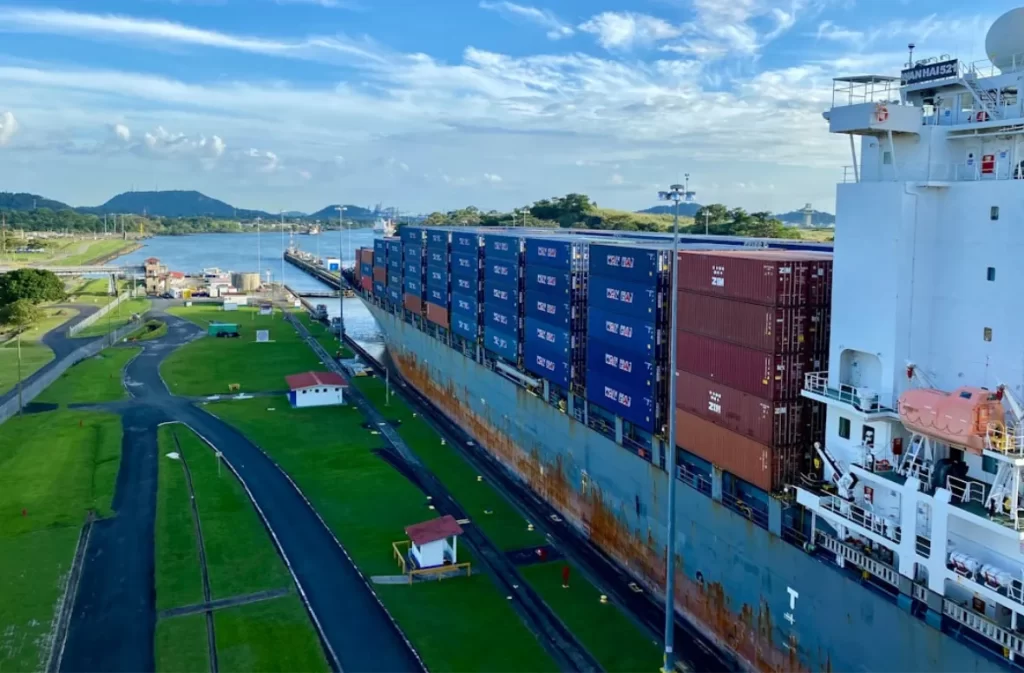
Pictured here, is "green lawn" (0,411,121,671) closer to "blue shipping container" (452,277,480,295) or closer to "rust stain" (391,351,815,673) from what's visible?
"rust stain" (391,351,815,673)

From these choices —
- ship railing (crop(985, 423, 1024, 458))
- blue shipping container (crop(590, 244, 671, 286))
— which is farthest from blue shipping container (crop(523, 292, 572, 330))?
ship railing (crop(985, 423, 1024, 458))

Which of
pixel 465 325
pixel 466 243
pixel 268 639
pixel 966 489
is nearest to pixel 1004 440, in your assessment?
pixel 966 489

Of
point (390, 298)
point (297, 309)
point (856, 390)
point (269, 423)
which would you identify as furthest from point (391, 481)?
point (297, 309)

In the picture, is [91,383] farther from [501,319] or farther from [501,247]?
[501,247]

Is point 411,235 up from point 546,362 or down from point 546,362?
up

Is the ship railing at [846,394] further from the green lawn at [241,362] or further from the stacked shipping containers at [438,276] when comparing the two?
the green lawn at [241,362]
